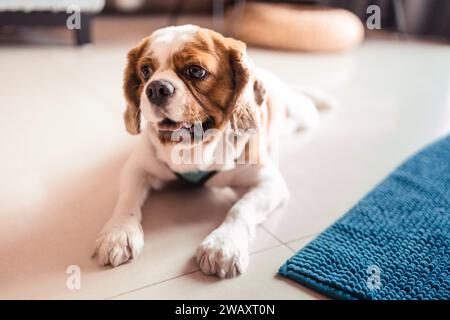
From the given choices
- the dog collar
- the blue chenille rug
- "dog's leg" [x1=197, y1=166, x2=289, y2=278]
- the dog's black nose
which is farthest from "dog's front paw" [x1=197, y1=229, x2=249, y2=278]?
the dog's black nose

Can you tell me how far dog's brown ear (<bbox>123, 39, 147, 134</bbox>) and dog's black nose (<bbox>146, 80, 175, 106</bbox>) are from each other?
169 millimetres

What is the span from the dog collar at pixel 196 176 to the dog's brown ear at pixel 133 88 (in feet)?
0.60

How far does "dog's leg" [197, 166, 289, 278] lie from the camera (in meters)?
1.18

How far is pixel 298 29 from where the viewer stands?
139 inches

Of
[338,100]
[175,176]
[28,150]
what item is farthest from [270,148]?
[338,100]

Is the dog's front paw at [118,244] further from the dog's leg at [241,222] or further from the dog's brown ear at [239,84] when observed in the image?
the dog's brown ear at [239,84]

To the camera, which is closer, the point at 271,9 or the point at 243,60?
the point at 243,60

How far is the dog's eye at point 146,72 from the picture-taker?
1.27m

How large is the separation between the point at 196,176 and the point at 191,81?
13.2 inches

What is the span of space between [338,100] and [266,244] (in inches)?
57.5

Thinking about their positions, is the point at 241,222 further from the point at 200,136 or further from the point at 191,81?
the point at 191,81
